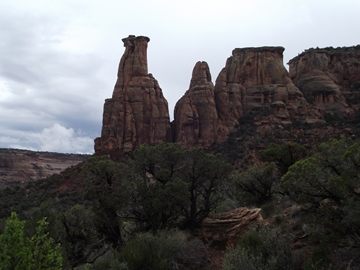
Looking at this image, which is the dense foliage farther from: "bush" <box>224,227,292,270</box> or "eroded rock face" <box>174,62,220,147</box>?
"eroded rock face" <box>174,62,220,147</box>

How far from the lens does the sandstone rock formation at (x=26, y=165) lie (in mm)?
92562

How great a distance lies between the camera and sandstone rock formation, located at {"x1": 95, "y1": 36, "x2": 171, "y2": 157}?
5944 cm

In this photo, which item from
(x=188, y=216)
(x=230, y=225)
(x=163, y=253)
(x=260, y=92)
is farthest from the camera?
(x=260, y=92)

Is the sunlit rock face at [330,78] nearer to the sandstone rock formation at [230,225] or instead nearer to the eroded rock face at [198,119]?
the eroded rock face at [198,119]

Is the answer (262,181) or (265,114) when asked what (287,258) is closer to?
(262,181)

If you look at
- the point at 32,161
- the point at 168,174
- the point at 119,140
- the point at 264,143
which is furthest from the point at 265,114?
the point at 32,161

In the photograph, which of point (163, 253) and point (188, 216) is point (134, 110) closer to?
point (188, 216)

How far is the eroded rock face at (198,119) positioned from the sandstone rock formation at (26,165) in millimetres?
47859

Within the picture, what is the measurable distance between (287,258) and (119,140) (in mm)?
48892

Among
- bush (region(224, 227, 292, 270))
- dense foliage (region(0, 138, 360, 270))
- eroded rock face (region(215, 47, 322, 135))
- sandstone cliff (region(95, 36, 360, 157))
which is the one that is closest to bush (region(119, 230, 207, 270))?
dense foliage (region(0, 138, 360, 270))

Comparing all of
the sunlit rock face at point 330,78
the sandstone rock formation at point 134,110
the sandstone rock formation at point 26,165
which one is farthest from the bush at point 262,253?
the sandstone rock formation at point 26,165

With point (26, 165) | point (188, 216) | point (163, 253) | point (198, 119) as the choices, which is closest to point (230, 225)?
point (188, 216)

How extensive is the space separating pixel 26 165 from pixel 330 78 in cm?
7520

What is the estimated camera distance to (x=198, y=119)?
60.7 m
